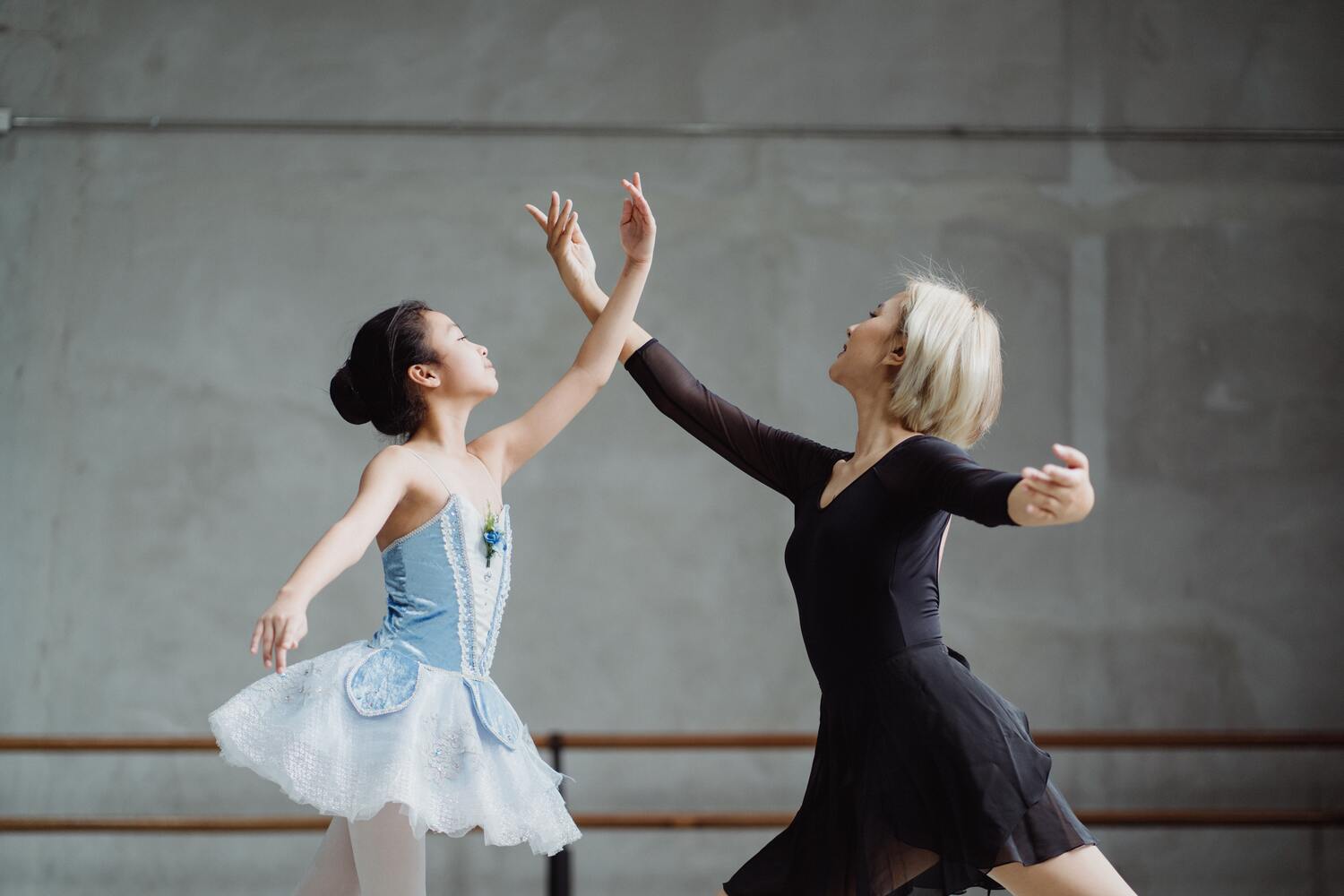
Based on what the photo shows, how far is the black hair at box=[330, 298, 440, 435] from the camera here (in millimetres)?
1965

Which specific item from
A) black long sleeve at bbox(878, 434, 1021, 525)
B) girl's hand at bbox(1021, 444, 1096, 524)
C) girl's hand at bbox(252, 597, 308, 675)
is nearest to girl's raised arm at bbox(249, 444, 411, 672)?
girl's hand at bbox(252, 597, 308, 675)

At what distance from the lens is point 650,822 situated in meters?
3.57

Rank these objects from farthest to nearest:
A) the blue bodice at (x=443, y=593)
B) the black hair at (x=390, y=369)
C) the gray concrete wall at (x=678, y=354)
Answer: the gray concrete wall at (x=678, y=354) → the black hair at (x=390, y=369) → the blue bodice at (x=443, y=593)

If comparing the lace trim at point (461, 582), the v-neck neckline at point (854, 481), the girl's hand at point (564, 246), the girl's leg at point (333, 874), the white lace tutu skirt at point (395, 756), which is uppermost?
the girl's hand at point (564, 246)

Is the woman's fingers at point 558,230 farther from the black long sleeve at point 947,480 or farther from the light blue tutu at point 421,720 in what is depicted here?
the black long sleeve at point 947,480

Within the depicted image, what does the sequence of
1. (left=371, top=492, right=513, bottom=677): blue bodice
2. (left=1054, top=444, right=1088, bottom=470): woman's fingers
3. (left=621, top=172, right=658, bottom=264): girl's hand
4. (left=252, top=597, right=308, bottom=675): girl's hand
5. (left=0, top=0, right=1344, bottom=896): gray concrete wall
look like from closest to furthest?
(left=1054, top=444, right=1088, bottom=470): woman's fingers < (left=252, top=597, right=308, bottom=675): girl's hand < (left=371, top=492, right=513, bottom=677): blue bodice < (left=621, top=172, right=658, bottom=264): girl's hand < (left=0, top=0, right=1344, bottom=896): gray concrete wall

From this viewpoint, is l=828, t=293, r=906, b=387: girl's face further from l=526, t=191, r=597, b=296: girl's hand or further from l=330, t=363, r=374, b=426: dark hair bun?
l=330, t=363, r=374, b=426: dark hair bun

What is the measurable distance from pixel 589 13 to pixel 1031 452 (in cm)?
185

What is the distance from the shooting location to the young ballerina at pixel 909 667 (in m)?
1.62

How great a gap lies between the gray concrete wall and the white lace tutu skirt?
1.99m

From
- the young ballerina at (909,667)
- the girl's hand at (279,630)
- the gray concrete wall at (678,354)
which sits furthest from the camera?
the gray concrete wall at (678,354)

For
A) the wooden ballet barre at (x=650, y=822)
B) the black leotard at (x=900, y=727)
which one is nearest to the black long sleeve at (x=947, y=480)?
the black leotard at (x=900, y=727)

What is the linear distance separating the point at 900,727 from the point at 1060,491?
17.0 inches

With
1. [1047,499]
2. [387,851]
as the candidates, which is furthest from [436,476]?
[1047,499]
